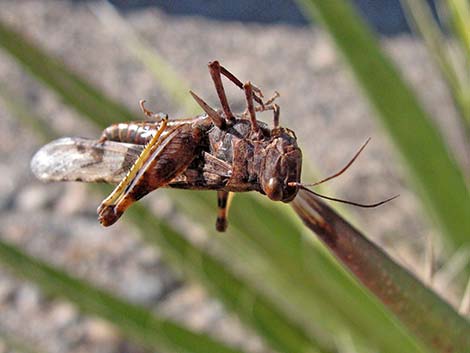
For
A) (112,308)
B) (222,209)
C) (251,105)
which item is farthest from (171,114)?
(251,105)

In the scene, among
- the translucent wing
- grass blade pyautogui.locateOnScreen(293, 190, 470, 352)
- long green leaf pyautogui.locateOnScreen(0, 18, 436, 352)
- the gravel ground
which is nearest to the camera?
grass blade pyautogui.locateOnScreen(293, 190, 470, 352)

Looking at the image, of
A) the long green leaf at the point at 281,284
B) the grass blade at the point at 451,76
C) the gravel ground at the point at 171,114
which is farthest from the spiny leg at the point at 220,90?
the gravel ground at the point at 171,114

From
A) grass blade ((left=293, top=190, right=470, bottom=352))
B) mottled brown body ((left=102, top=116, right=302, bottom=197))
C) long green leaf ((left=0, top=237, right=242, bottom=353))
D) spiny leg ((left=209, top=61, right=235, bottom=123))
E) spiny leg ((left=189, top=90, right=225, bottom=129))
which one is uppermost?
spiny leg ((left=209, top=61, right=235, bottom=123))

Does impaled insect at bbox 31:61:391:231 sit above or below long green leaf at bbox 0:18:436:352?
above

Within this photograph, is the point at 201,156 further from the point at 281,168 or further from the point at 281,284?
the point at 281,284

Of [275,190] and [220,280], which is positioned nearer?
[275,190]

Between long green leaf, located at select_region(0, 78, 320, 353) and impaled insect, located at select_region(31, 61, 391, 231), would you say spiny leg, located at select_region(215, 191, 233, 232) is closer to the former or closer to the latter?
impaled insect, located at select_region(31, 61, 391, 231)

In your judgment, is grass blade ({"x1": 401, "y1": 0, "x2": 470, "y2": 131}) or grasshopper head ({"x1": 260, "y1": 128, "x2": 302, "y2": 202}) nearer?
grasshopper head ({"x1": 260, "y1": 128, "x2": 302, "y2": 202})

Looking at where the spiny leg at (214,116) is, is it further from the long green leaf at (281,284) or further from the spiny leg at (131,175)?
the long green leaf at (281,284)

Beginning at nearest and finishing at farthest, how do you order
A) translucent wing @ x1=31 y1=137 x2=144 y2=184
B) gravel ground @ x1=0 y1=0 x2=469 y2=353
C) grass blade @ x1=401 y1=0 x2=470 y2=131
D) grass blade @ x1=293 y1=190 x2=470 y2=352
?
grass blade @ x1=293 y1=190 x2=470 y2=352 → translucent wing @ x1=31 y1=137 x2=144 y2=184 → grass blade @ x1=401 y1=0 x2=470 y2=131 → gravel ground @ x1=0 y1=0 x2=469 y2=353

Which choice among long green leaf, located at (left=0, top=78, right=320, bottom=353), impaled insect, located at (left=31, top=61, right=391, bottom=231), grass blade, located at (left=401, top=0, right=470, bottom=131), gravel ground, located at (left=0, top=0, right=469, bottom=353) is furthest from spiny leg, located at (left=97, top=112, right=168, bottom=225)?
gravel ground, located at (left=0, top=0, right=469, bottom=353)
